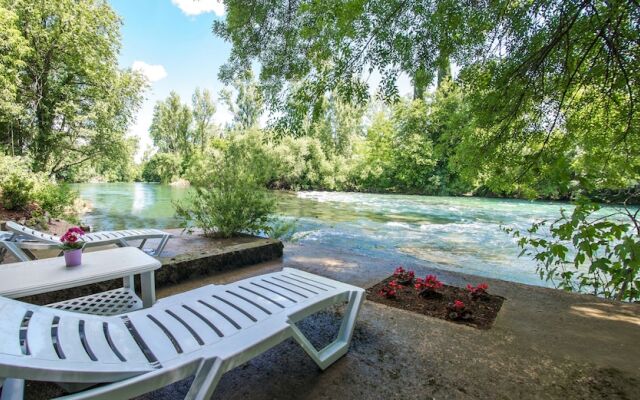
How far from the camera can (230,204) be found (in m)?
5.31

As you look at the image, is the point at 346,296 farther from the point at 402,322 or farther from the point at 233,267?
the point at 233,267

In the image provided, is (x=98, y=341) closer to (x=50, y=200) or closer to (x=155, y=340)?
(x=155, y=340)

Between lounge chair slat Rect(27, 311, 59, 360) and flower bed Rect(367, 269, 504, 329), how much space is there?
2.22 m

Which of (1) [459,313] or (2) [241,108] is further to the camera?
(2) [241,108]

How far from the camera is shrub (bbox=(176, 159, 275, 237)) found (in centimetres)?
530

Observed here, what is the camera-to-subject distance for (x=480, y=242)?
8.17m

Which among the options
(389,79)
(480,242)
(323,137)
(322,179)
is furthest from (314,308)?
(323,137)

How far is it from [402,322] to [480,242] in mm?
6715

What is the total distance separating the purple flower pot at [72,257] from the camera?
2.11 metres

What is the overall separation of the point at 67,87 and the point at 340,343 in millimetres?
16516

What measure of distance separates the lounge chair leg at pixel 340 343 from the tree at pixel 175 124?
42.0 meters

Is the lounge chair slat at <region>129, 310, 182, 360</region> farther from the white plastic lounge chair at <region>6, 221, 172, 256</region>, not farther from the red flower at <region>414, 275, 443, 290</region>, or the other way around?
the red flower at <region>414, 275, 443, 290</region>

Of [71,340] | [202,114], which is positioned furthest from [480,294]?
[202,114]

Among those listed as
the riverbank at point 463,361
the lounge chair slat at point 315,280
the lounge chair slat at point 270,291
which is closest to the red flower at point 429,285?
the riverbank at point 463,361
